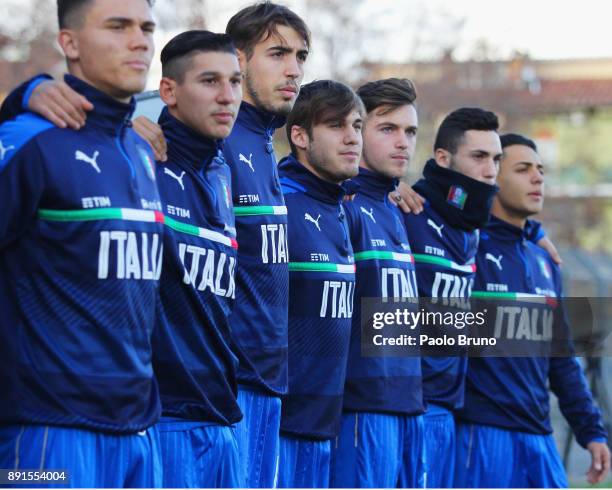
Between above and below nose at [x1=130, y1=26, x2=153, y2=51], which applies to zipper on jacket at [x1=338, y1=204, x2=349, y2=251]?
below

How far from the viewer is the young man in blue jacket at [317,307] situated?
A: 21.4ft

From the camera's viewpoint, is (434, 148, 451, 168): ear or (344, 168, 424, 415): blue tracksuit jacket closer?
(344, 168, 424, 415): blue tracksuit jacket

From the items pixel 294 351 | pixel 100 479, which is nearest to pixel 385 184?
pixel 294 351

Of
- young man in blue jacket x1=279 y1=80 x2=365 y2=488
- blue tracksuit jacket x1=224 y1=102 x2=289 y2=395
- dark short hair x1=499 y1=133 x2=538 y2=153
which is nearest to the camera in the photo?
blue tracksuit jacket x1=224 y1=102 x2=289 y2=395

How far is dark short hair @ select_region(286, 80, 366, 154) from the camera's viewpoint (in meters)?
6.89

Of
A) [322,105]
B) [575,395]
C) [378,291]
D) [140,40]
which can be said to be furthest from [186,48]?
[575,395]

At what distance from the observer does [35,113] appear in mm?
4664

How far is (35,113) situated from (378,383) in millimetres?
2943

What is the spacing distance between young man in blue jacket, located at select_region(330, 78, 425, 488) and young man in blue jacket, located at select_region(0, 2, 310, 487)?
3.13 ft

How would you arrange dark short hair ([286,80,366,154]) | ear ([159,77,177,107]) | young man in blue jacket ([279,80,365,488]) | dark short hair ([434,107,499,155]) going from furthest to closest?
dark short hair ([434,107,499,155])
dark short hair ([286,80,366,154])
young man in blue jacket ([279,80,365,488])
ear ([159,77,177,107])

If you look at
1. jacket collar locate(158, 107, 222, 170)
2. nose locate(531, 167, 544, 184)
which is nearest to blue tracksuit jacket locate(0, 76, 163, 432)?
jacket collar locate(158, 107, 222, 170)

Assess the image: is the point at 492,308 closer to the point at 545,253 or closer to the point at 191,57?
the point at 545,253

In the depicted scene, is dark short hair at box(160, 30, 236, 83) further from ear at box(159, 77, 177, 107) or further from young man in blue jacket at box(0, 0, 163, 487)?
young man in blue jacket at box(0, 0, 163, 487)

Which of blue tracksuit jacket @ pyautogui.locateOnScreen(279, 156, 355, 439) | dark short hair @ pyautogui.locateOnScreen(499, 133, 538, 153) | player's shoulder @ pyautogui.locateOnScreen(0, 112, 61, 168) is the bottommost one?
blue tracksuit jacket @ pyautogui.locateOnScreen(279, 156, 355, 439)
